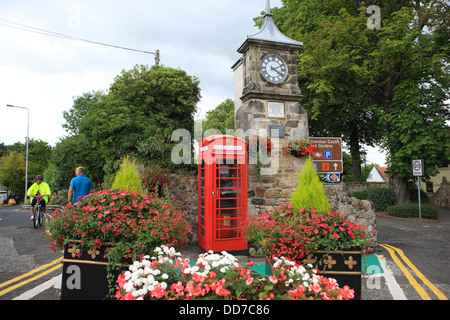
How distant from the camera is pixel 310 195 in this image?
400 cm

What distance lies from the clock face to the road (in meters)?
4.94

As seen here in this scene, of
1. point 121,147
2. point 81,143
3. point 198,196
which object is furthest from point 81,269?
point 81,143

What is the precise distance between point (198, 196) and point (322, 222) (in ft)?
14.5

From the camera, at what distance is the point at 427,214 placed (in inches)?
563

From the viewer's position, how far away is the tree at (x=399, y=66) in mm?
13508

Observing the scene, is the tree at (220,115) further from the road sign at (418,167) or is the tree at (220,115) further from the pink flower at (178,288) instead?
the pink flower at (178,288)

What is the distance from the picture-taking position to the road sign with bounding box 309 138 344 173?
347 inches

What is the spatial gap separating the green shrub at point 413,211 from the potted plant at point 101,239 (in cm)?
1466

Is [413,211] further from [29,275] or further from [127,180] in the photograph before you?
[29,275]

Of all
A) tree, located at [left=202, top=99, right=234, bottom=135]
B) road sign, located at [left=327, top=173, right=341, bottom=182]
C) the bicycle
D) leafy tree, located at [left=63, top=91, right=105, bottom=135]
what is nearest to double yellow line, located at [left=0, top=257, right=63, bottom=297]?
the bicycle

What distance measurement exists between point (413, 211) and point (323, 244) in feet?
46.3

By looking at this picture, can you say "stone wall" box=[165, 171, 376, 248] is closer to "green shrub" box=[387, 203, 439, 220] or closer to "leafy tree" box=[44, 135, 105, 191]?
"leafy tree" box=[44, 135, 105, 191]

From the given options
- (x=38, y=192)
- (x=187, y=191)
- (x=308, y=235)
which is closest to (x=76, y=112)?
(x=38, y=192)
